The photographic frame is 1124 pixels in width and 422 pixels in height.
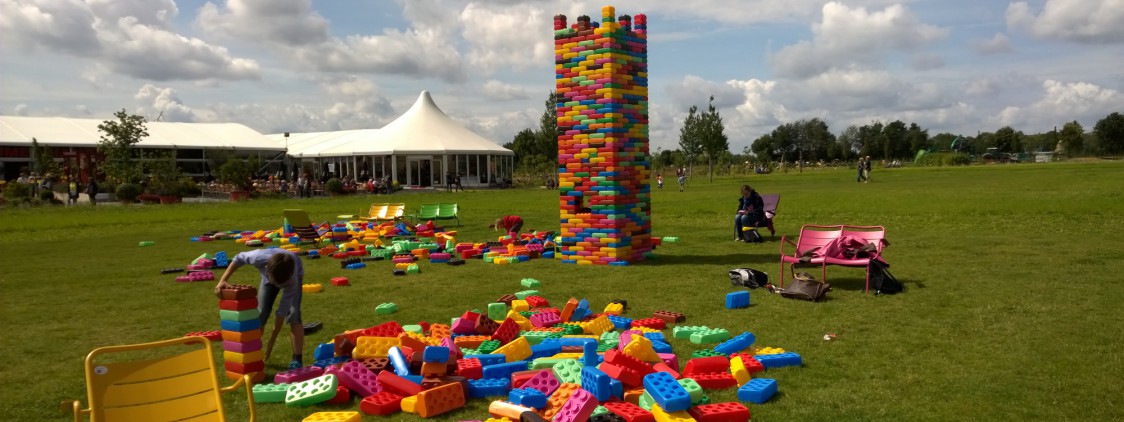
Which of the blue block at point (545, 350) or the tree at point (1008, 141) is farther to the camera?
the tree at point (1008, 141)

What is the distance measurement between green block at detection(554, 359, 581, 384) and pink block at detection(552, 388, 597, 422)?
839 mm

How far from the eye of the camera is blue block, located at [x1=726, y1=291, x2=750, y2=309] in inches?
381

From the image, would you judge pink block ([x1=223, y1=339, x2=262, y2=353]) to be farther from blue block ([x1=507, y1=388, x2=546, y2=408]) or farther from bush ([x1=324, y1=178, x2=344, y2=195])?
bush ([x1=324, y1=178, x2=344, y2=195])

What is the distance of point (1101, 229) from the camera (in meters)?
17.4

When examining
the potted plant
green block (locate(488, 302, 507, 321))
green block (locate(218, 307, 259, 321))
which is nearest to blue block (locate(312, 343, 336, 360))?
green block (locate(218, 307, 259, 321))

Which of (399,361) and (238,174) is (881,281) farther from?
(238,174)

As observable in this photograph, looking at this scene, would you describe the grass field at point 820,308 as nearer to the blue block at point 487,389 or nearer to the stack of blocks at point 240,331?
the blue block at point 487,389

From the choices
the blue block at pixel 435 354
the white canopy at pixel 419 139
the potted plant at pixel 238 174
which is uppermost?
the white canopy at pixel 419 139

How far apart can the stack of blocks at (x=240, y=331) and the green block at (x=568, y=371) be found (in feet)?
8.93

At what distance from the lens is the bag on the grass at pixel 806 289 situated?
985cm

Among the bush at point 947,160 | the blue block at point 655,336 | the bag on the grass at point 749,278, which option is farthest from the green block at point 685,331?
the bush at point 947,160

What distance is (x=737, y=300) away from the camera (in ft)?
31.9

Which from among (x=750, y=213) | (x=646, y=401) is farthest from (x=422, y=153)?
(x=646, y=401)

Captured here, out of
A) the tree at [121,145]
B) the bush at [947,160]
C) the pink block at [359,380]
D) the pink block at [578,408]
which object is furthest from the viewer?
the bush at [947,160]
